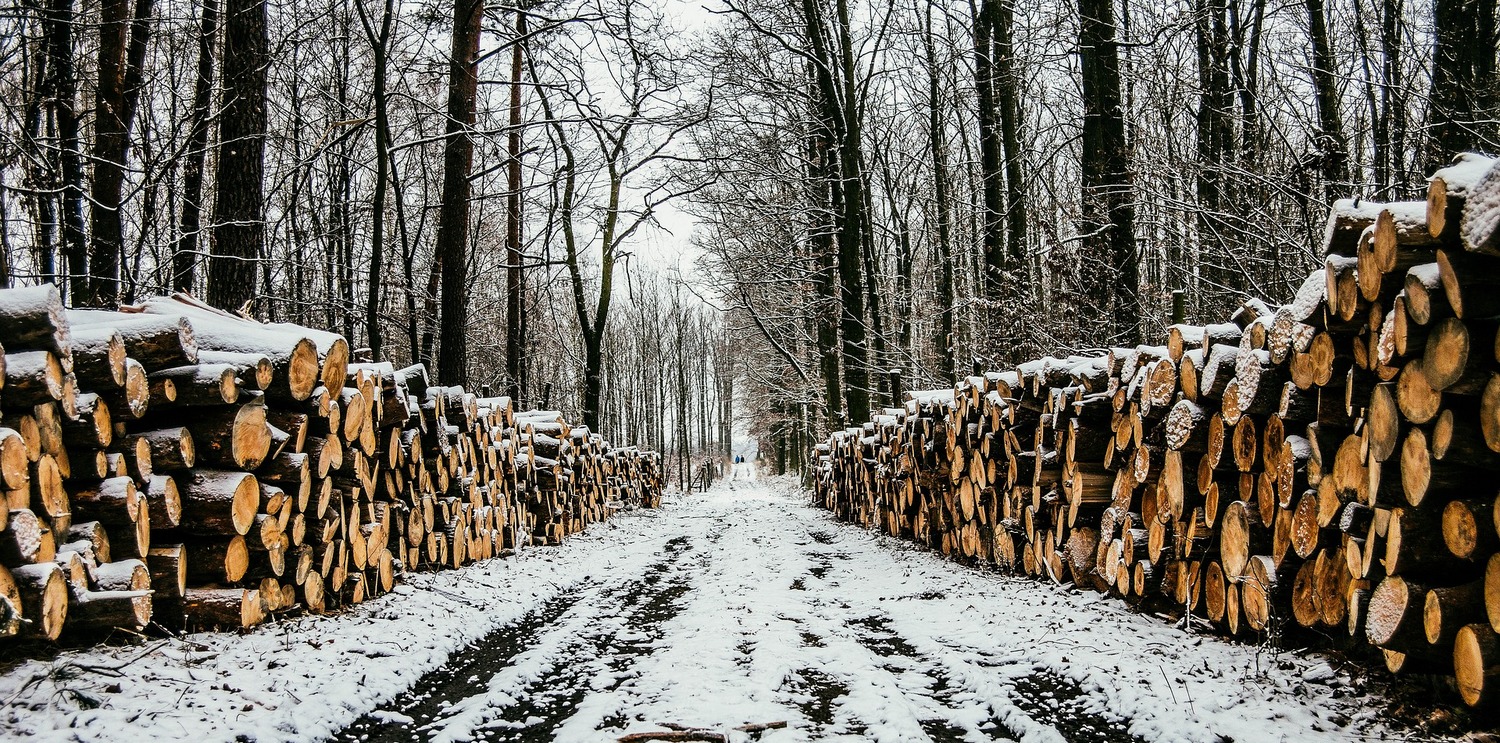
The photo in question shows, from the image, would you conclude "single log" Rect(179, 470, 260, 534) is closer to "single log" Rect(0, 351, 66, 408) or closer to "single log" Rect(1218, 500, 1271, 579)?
"single log" Rect(0, 351, 66, 408)

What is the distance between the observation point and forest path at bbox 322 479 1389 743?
370 centimetres

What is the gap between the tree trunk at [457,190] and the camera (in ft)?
37.9

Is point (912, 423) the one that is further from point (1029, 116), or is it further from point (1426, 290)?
point (1029, 116)

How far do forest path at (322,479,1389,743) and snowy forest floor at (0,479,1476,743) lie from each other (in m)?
0.02

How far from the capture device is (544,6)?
11.9 meters

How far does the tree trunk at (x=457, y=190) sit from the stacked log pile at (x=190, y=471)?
170 inches

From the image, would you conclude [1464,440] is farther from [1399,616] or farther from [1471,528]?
[1399,616]

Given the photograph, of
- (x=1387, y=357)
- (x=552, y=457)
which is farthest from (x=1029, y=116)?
(x=1387, y=357)

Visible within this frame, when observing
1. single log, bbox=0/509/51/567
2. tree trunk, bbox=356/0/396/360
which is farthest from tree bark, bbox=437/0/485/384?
single log, bbox=0/509/51/567

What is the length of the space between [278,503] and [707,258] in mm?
20867

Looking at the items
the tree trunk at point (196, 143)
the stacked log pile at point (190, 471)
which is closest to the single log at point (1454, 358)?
the stacked log pile at point (190, 471)

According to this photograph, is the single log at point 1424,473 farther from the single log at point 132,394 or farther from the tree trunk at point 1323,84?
the tree trunk at point 1323,84

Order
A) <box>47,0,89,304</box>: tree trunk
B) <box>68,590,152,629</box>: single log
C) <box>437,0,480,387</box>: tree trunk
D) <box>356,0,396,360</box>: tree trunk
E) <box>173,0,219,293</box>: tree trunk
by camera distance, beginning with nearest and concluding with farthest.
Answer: <box>68,590,152,629</box>: single log
<box>47,0,89,304</box>: tree trunk
<box>173,0,219,293</box>: tree trunk
<box>356,0,396,360</box>: tree trunk
<box>437,0,480,387</box>: tree trunk

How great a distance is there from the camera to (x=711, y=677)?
4594mm
